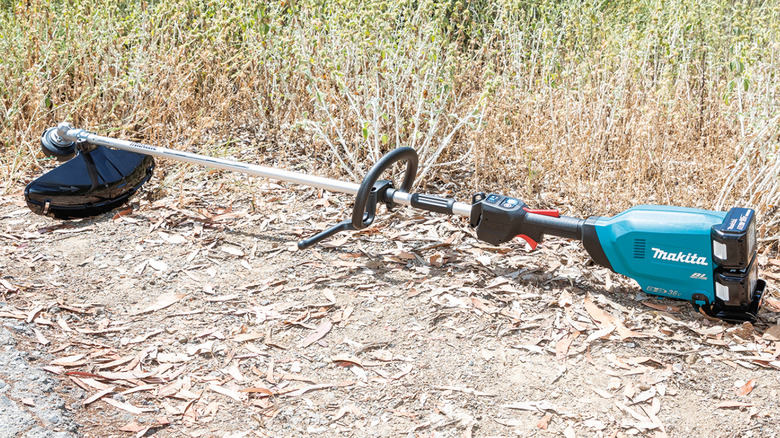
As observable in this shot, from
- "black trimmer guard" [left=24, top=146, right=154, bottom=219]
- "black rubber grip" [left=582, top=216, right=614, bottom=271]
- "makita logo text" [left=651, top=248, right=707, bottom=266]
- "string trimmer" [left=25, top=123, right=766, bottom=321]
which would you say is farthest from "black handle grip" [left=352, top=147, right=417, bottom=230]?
"black trimmer guard" [left=24, top=146, right=154, bottom=219]

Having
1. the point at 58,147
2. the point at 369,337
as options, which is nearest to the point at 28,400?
the point at 369,337

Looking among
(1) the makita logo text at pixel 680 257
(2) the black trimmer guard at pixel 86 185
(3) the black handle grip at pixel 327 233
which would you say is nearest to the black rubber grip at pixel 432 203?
(3) the black handle grip at pixel 327 233

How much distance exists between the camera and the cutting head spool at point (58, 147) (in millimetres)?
3887

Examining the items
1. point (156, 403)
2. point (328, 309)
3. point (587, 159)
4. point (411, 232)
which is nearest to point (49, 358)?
point (156, 403)

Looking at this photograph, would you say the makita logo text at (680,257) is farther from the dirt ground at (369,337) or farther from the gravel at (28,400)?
the gravel at (28,400)

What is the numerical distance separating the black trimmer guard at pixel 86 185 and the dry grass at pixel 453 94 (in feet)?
1.93

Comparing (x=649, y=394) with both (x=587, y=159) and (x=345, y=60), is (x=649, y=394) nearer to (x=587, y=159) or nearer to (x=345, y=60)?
(x=587, y=159)

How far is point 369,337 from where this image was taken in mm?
2693

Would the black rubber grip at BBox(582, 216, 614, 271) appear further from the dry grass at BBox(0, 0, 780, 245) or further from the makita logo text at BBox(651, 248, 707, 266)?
the dry grass at BBox(0, 0, 780, 245)

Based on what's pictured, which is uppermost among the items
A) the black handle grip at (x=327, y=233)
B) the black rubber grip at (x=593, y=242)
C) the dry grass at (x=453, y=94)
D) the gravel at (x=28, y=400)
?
the dry grass at (x=453, y=94)

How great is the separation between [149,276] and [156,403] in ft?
3.19

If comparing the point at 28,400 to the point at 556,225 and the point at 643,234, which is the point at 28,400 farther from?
the point at 643,234

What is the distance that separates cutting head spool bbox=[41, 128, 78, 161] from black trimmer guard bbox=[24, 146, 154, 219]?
0.13 m

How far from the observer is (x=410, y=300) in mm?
2934
